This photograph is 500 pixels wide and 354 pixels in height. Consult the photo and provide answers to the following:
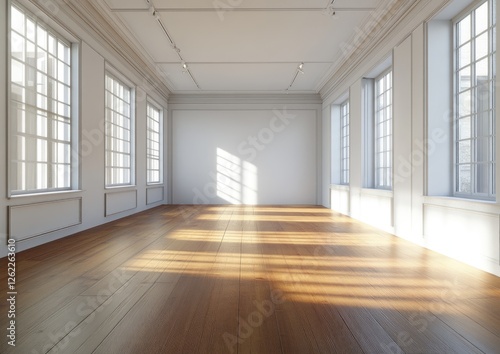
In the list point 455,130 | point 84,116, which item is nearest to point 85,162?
point 84,116

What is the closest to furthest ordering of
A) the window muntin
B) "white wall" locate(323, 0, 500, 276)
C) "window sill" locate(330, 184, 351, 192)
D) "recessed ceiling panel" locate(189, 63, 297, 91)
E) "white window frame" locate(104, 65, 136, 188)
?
"white wall" locate(323, 0, 500, 276) < "white window frame" locate(104, 65, 136, 188) < "window sill" locate(330, 184, 351, 192) < "recessed ceiling panel" locate(189, 63, 297, 91) < the window muntin

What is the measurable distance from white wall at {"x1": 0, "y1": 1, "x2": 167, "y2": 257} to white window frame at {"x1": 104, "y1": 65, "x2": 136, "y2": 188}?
199 millimetres

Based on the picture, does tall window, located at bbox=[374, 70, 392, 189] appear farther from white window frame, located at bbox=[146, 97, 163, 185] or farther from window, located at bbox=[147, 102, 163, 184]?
window, located at bbox=[147, 102, 163, 184]

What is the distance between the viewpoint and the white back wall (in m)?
12.0

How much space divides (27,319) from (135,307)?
0.70 meters

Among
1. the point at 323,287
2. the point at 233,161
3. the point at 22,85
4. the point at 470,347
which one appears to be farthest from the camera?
the point at 233,161

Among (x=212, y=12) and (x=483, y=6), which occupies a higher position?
(x=212, y=12)

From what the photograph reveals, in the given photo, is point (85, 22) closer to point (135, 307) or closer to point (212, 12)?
point (212, 12)

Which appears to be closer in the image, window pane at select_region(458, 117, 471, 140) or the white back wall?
window pane at select_region(458, 117, 471, 140)

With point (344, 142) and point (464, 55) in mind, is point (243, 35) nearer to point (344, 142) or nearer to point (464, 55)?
point (464, 55)

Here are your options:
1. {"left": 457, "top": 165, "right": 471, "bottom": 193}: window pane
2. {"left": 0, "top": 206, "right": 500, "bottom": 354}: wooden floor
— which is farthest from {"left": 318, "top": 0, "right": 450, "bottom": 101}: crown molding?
{"left": 0, "top": 206, "right": 500, "bottom": 354}: wooden floor

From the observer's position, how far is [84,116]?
6043 mm

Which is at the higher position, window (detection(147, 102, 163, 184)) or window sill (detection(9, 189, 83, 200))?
window (detection(147, 102, 163, 184))

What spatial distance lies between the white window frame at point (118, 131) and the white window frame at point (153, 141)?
123 centimetres
